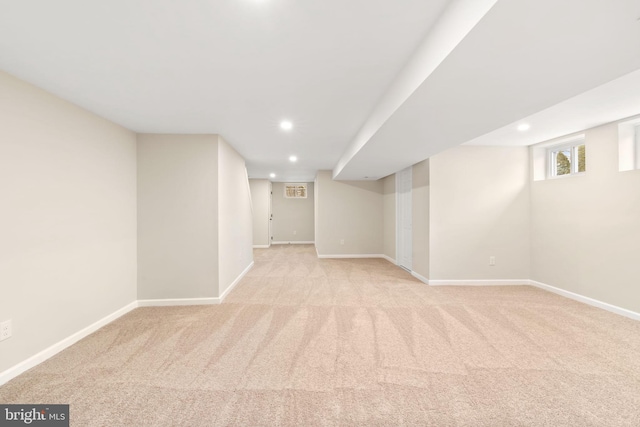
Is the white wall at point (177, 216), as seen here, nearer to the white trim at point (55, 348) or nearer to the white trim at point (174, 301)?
the white trim at point (174, 301)

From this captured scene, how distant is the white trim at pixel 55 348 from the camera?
2.06 metres

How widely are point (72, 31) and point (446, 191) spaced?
4.79 metres

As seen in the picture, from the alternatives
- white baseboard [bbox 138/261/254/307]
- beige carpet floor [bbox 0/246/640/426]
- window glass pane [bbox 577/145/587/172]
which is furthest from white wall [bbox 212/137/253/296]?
window glass pane [bbox 577/145/587/172]

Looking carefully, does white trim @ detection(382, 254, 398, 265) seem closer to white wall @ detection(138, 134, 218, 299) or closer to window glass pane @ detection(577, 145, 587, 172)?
window glass pane @ detection(577, 145, 587, 172)

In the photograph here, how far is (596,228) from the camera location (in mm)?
3516

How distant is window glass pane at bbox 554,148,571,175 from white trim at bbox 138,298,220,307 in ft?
18.6

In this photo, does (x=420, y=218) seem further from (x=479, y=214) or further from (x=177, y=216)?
(x=177, y=216)

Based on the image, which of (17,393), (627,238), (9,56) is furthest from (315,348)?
(627,238)

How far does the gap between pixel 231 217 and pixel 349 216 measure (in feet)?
12.3

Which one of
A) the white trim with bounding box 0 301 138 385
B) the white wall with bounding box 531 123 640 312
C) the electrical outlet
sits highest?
the white wall with bounding box 531 123 640 312

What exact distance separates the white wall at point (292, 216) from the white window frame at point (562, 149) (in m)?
7.16

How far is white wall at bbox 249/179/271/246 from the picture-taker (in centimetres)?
925

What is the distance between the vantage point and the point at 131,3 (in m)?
1.36

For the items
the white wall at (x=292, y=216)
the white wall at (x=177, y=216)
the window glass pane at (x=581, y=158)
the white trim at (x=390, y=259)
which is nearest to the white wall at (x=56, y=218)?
the white wall at (x=177, y=216)
